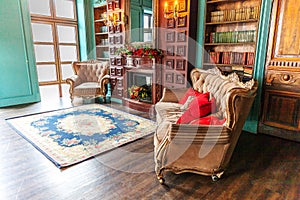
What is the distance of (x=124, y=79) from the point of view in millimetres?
4848

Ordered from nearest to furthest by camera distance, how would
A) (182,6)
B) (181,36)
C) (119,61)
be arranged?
(182,6), (181,36), (119,61)

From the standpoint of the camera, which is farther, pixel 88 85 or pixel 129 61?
pixel 88 85

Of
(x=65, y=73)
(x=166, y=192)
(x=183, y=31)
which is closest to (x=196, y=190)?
(x=166, y=192)

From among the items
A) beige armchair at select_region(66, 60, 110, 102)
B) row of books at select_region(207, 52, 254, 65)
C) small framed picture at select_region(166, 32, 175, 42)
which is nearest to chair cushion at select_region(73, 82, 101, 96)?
beige armchair at select_region(66, 60, 110, 102)

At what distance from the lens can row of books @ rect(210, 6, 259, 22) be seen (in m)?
3.17

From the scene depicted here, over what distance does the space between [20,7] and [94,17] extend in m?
1.82

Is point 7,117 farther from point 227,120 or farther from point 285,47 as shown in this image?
point 285,47

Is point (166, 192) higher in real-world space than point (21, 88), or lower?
lower

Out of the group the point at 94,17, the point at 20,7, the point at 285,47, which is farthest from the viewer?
the point at 94,17

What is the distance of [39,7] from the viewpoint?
535 centimetres

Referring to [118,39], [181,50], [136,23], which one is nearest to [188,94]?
[181,50]

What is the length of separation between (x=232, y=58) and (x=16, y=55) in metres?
4.86

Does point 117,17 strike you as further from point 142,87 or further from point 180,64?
point 180,64

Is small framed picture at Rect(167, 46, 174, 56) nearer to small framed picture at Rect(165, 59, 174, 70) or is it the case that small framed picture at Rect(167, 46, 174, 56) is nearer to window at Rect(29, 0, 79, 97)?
small framed picture at Rect(165, 59, 174, 70)
